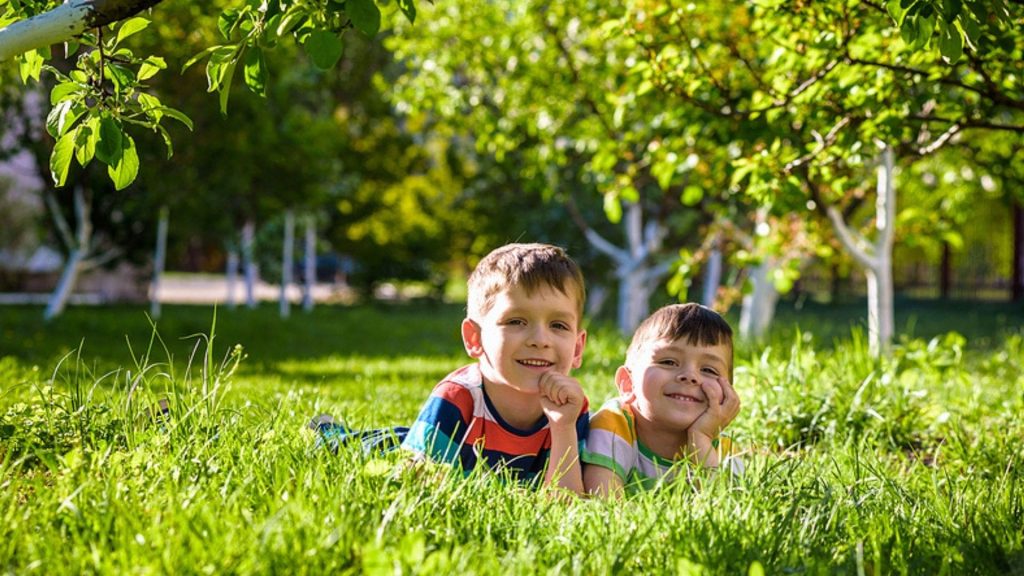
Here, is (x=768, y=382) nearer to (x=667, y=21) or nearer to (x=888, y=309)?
A: (x=667, y=21)

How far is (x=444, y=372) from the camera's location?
879cm

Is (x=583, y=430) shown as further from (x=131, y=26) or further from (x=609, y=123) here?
(x=609, y=123)

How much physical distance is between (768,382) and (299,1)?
121 inches

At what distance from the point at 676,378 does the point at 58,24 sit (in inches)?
86.3

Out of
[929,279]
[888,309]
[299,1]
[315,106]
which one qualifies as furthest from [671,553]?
[929,279]

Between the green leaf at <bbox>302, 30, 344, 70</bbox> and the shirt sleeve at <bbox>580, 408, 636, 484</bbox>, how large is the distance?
149 cm

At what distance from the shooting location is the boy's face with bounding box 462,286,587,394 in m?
3.41

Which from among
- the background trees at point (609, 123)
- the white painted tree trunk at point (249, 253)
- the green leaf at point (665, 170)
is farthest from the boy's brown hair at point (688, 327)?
the white painted tree trunk at point (249, 253)

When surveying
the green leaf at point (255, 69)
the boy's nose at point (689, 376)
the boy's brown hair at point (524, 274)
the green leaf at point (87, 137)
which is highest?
the green leaf at point (255, 69)

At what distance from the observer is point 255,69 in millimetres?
2891

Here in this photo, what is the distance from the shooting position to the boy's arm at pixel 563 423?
3287mm

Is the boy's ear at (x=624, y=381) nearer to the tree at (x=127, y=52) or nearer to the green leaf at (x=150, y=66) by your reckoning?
the tree at (x=127, y=52)

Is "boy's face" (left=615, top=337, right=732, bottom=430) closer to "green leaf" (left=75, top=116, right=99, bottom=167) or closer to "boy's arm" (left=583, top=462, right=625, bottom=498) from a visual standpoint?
"boy's arm" (left=583, top=462, right=625, bottom=498)

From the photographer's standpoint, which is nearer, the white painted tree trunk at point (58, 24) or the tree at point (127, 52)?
the tree at point (127, 52)
